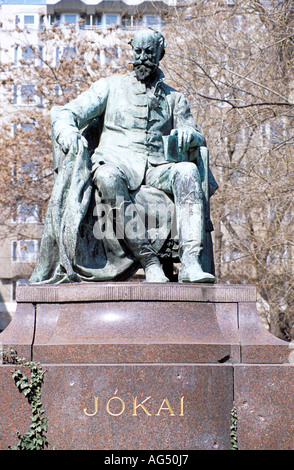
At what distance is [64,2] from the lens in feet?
110

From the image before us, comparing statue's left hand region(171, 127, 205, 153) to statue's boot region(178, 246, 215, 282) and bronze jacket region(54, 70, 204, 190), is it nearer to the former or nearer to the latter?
bronze jacket region(54, 70, 204, 190)

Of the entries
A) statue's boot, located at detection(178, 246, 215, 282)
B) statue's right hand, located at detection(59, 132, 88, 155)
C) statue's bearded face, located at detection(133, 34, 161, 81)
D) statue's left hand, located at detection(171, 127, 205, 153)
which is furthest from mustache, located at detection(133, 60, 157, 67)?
statue's boot, located at detection(178, 246, 215, 282)

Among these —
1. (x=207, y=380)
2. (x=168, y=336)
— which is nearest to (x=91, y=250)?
(x=168, y=336)

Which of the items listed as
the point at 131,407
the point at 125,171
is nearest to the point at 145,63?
the point at 125,171

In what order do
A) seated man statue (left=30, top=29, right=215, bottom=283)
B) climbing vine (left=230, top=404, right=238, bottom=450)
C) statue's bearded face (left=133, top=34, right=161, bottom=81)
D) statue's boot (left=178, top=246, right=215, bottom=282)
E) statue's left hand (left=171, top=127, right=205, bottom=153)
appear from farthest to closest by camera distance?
statue's bearded face (left=133, top=34, right=161, bottom=81), statue's left hand (left=171, top=127, right=205, bottom=153), seated man statue (left=30, top=29, right=215, bottom=283), statue's boot (left=178, top=246, right=215, bottom=282), climbing vine (left=230, top=404, right=238, bottom=450)

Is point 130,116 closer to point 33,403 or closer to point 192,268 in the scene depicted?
point 192,268

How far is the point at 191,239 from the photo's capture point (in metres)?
6.29

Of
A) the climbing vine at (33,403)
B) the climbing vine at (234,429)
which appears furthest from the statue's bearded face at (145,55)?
the climbing vine at (234,429)

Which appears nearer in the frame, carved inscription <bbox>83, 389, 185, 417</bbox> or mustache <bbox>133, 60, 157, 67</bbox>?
carved inscription <bbox>83, 389, 185, 417</bbox>

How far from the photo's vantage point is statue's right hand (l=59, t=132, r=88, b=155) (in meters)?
6.29

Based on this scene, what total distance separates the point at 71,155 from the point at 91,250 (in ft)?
2.55
